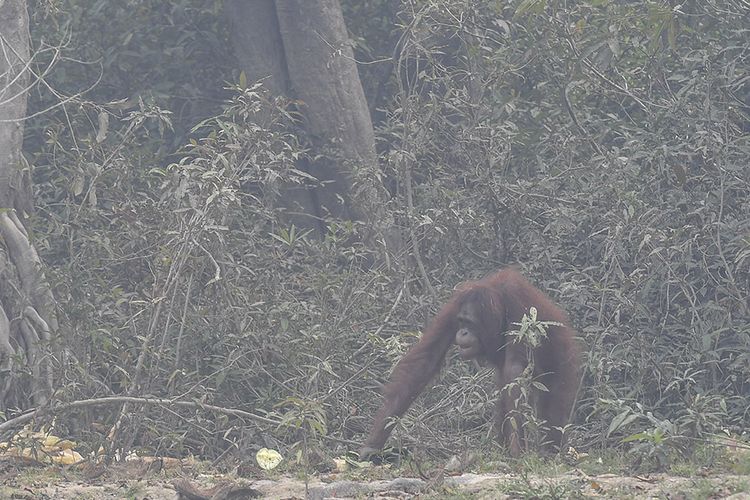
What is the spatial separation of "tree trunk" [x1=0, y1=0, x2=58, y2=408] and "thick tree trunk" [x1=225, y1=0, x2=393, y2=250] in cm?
197

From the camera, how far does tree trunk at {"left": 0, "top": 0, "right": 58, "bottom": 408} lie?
19.8 feet

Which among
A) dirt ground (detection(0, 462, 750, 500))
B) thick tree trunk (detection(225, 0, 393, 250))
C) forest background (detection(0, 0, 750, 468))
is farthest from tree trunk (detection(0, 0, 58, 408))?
thick tree trunk (detection(225, 0, 393, 250))

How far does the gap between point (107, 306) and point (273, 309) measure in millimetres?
797

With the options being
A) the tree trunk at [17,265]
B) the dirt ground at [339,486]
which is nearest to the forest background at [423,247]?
the tree trunk at [17,265]

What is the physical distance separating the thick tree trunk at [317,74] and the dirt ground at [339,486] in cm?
345

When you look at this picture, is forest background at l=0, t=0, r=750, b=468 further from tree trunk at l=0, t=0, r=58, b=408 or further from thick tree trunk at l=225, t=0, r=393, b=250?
thick tree trunk at l=225, t=0, r=393, b=250

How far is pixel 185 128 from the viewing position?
910 cm

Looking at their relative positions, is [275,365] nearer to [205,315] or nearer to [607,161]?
[205,315]

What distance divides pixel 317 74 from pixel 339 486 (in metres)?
4.41

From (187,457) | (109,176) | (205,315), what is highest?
(109,176)

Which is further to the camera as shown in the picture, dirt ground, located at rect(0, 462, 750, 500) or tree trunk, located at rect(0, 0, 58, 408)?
tree trunk, located at rect(0, 0, 58, 408)

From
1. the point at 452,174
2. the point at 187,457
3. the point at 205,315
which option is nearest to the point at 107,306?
the point at 205,315

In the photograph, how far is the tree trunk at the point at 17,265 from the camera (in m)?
6.03

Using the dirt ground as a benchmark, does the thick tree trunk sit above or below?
above
